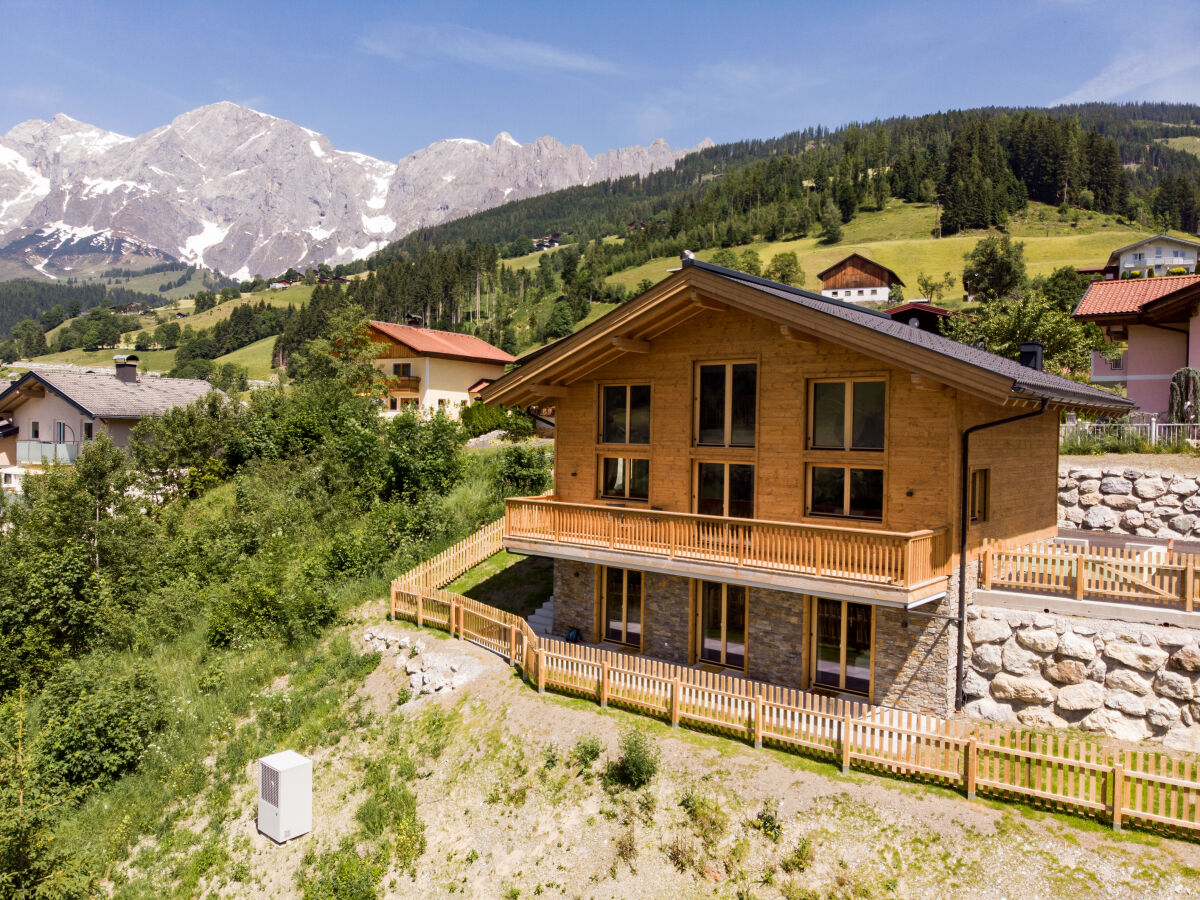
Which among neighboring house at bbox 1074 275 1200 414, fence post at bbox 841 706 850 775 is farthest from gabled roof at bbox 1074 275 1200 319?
fence post at bbox 841 706 850 775

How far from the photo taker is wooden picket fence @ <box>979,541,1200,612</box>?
42.0 ft

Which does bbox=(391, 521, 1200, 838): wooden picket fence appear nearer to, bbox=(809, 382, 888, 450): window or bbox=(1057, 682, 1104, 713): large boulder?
bbox=(1057, 682, 1104, 713): large boulder

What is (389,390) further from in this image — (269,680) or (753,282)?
(753,282)

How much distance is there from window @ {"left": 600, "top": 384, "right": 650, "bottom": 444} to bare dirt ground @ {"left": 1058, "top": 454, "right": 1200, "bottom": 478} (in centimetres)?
1382

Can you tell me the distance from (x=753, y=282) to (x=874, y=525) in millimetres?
5729

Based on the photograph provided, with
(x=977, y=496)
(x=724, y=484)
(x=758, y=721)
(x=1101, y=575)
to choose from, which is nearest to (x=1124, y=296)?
(x=977, y=496)

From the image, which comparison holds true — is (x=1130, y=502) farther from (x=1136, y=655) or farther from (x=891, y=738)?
(x=891, y=738)

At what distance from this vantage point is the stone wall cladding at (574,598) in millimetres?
18516

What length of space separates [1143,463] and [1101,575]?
12513 millimetres

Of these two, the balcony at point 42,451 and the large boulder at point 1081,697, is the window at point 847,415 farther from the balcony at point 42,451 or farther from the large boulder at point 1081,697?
the balcony at point 42,451

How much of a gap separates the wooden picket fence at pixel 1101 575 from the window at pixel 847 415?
322 centimetres

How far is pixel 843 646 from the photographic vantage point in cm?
1482

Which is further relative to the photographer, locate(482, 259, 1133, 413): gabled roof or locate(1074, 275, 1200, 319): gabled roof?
locate(1074, 275, 1200, 319): gabled roof

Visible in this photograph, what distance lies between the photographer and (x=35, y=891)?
13.6 m
